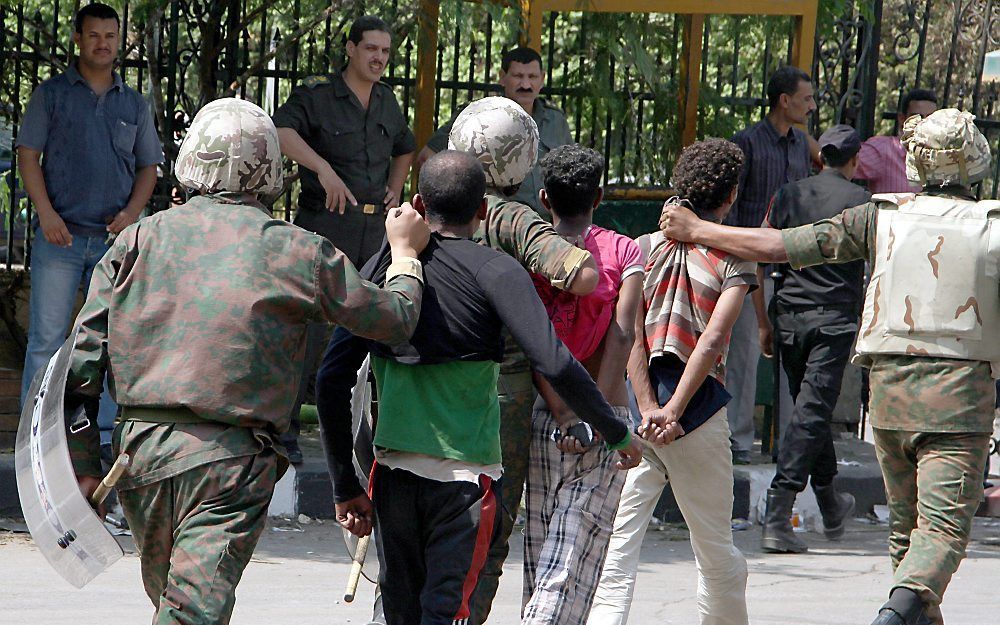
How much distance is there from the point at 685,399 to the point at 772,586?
7.12ft

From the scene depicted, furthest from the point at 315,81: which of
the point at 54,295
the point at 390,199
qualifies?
the point at 54,295

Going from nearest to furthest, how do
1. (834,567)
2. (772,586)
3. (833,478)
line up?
(772,586), (834,567), (833,478)

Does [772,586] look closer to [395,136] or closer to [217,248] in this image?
[395,136]

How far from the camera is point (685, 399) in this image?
4.65m

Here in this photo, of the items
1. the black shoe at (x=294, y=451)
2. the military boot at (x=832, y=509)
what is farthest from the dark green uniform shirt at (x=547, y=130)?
the military boot at (x=832, y=509)

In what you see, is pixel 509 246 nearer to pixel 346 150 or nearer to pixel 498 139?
pixel 498 139

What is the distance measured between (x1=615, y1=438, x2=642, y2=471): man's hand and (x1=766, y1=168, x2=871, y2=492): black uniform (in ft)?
10.5

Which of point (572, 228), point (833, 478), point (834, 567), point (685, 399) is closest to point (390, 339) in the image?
point (572, 228)

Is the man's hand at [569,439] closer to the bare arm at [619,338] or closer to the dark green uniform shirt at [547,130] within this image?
the bare arm at [619,338]

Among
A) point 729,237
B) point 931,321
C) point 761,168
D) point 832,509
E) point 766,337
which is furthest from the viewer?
point 761,168

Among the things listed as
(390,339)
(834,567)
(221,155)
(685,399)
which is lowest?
(834,567)

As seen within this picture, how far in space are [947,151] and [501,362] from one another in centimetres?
160

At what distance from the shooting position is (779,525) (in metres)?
7.22

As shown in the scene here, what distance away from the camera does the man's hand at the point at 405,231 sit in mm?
3770
